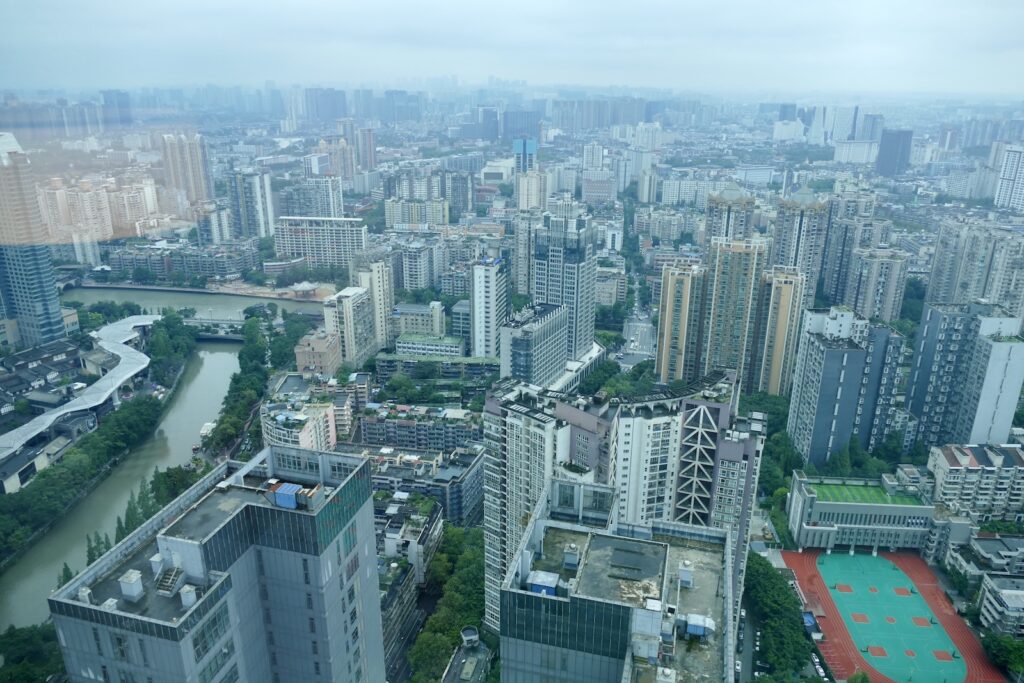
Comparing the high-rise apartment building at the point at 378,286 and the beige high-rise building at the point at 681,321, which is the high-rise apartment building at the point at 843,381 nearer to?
the beige high-rise building at the point at 681,321

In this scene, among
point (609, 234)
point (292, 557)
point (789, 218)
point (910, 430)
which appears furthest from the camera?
point (609, 234)

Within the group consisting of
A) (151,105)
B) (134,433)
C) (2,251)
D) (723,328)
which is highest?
(151,105)

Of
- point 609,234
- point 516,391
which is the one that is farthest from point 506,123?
point 516,391

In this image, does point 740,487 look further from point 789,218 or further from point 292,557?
point 789,218

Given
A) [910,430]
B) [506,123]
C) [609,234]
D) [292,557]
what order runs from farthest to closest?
[506,123] < [609,234] < [910,430] < [292,557]

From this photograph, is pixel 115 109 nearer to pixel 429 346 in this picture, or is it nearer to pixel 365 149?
pixel 429 346

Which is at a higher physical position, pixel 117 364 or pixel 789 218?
pixel 789 218

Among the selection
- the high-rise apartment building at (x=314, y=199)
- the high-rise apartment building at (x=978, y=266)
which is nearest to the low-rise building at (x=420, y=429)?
the high-rise apartment building at (x=978, y=266)

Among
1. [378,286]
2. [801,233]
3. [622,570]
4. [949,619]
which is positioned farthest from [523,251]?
[622,570]
